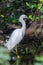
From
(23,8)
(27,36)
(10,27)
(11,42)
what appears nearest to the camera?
(11,42)

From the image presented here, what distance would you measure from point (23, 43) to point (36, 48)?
0.38 meters

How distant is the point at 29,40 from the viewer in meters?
4.83

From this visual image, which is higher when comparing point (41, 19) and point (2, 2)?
point (2, 2)

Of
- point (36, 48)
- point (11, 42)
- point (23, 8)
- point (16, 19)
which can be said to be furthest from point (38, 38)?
point (23, 8)

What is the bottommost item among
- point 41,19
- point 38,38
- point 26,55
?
point 26,55

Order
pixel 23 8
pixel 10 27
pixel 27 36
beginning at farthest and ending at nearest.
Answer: pixel 23 8
pixel 10 27
pixel 27 36

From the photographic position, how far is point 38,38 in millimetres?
4609

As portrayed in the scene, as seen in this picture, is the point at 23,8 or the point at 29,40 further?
the point at 23,8

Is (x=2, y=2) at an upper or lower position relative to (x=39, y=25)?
upper

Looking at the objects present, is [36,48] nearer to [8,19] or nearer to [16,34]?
[16,34]

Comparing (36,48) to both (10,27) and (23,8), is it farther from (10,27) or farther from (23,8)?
(23,8)

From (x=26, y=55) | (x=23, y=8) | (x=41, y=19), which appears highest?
(x=23, y=8)

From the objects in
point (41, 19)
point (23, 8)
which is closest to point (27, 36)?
point (41, 19)

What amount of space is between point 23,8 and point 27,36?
123 cm
